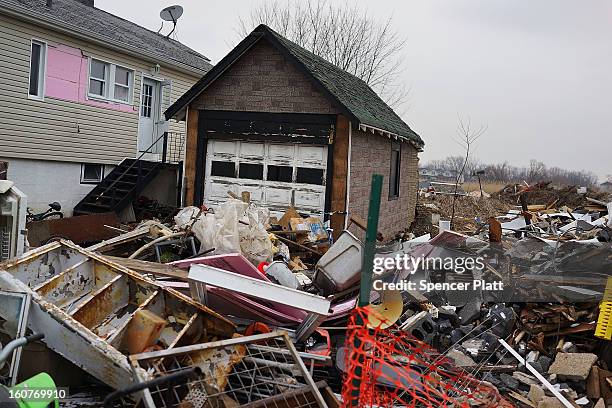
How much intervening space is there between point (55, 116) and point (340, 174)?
7.81 metres

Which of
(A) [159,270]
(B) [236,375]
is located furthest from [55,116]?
(B) [236,375]

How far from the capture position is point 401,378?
206 inches

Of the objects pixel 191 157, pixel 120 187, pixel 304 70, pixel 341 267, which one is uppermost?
pixel 304 70

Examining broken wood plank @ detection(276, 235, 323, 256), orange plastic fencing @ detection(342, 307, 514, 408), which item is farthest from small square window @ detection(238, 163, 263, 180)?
orange plastic fencing @ detection(342, 307, 514, 408)

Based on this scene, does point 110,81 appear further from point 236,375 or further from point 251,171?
point 236,375

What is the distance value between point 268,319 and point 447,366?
6.79 feet

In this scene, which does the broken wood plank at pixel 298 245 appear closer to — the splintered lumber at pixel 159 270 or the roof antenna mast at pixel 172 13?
the splintered lumber at pixel 159 270

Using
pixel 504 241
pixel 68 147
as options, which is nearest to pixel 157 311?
pixel 504 241

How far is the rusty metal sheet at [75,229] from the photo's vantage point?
9.95 meters

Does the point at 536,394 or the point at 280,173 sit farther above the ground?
the point at 280,173

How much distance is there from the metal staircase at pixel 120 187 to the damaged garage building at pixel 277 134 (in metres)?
1.88

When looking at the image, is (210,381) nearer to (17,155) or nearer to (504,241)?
(504,241)

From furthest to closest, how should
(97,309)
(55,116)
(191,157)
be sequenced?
1. (55,116)
2. (191,157)
3. (97,309)

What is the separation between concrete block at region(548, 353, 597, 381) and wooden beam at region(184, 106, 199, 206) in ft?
31.2
